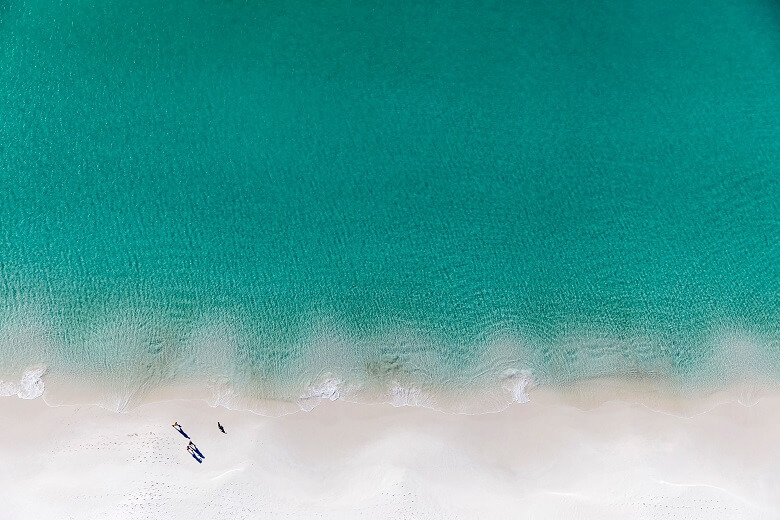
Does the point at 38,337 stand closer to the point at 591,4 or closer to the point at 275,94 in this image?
the point at 275,94

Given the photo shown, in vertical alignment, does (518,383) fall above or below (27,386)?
above

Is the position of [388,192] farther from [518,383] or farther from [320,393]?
[518,383]

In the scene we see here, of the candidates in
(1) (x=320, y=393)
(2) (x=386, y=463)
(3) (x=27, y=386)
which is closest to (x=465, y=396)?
(2) (x=386, y=463)

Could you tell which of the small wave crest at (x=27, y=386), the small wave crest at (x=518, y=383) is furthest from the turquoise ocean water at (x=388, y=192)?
the small wave crest at (x=27, y=386)

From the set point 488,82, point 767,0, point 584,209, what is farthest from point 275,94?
point 767,0

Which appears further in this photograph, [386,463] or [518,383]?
[518,383]

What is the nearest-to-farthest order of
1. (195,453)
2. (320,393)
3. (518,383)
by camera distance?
(195,453) → (320,393) → (518,383)

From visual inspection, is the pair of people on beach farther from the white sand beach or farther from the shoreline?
the shoreline
